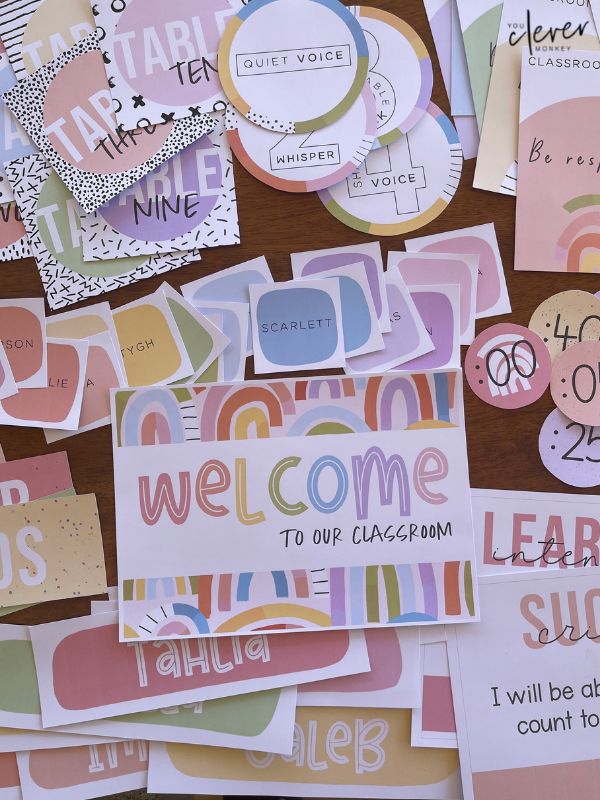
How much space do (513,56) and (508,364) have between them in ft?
0.97

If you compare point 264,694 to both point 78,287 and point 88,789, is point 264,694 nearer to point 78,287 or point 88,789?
point 88,789

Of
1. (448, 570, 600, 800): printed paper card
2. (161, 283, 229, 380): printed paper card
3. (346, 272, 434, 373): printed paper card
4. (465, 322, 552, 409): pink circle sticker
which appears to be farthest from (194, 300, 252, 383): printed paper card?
(448, 570, 600, 800): printed paper card

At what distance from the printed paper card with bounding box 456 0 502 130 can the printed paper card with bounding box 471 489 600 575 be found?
0.40 metres

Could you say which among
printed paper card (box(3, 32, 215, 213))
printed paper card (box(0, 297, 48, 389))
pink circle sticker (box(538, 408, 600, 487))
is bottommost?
pink circle sticker (box(538, 408, 600, 487))

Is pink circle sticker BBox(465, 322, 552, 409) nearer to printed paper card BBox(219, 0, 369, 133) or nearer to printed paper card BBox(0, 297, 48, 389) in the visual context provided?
printed paper card BBox(219, 0, 369, 133)

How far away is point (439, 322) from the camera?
72 centimetres

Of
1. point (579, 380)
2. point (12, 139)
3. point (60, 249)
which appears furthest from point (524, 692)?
point (12, 139)

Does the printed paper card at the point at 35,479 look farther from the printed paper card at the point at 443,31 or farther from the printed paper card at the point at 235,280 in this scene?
the printed paper card at the point at 443,31

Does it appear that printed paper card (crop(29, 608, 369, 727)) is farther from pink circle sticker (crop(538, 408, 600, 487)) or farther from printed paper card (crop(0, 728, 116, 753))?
pink circle sticker (crop(538, 408, 600, 487))

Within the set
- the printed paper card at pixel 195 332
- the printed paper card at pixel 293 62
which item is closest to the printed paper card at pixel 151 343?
the printed paper card at pixel 195 332

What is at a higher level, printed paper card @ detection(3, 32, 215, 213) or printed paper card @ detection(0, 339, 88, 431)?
printed paper card @ detection(3, 32, 215, 213)

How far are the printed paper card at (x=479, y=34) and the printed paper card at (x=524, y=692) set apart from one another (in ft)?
1.60

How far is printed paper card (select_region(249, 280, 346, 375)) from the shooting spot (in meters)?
0.72

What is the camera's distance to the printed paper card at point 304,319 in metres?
0.72
